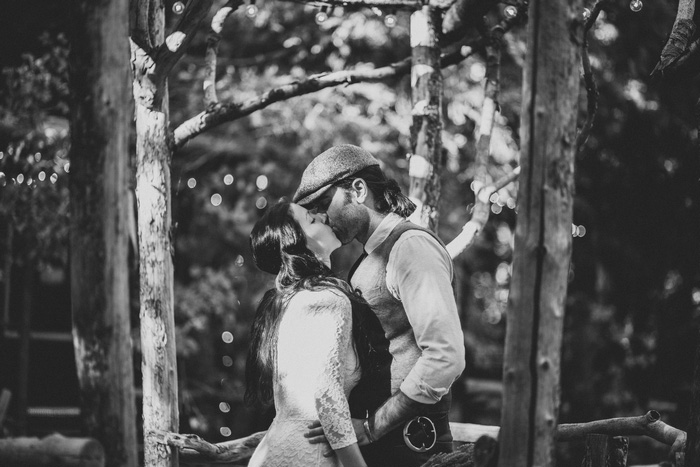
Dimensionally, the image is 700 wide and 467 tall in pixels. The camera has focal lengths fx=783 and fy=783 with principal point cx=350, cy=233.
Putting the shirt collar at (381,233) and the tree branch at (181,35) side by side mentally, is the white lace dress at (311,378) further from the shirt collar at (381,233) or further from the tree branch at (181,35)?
the tree branch at (181,35)

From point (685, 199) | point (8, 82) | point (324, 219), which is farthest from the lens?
point (685, 199)

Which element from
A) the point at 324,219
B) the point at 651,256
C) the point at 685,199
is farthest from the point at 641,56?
the point at 324,219

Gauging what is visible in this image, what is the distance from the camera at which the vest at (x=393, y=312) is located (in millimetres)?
2840

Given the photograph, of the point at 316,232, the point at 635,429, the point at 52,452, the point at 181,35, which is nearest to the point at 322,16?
the point at 181,35

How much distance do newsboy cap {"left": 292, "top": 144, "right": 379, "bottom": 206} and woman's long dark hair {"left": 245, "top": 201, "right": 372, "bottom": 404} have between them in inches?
3.6

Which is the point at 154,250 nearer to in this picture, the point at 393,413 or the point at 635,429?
the point at 393,413

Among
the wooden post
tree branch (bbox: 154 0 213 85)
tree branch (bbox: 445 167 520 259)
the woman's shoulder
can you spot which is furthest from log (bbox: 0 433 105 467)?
tree branch (bbox: 445 167 520 259)

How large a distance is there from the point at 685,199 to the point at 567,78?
30.2 feet

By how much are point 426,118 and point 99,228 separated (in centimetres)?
Result: 230

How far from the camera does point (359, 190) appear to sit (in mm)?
3061

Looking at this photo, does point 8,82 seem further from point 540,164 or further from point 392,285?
A: point 540,164

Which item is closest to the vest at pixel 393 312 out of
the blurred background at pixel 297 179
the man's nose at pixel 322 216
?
the man's nose at pixel 322 216

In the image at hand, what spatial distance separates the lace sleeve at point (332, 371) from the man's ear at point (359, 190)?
0.55 meters

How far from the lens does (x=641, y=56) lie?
9820 mm
